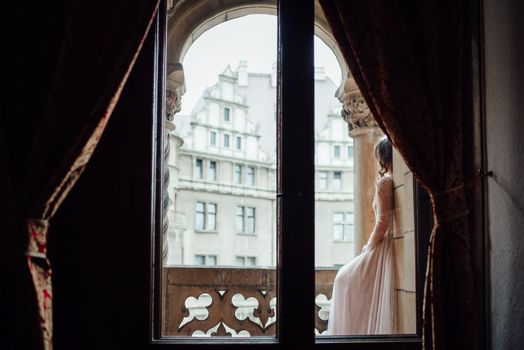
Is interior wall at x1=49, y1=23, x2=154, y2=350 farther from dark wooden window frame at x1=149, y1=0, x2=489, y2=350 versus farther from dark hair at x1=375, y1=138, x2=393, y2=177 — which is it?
dark hair at x1=375, y1=138, x2=393, y2=177

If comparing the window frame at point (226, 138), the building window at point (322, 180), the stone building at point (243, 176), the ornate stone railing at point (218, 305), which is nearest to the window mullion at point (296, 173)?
the stone building at point (243, 176)

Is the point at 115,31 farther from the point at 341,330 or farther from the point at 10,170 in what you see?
the point at 341,330

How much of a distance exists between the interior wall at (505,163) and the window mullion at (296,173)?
0.72 m

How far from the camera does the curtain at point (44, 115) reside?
79.1 inches

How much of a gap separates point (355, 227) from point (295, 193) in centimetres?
121

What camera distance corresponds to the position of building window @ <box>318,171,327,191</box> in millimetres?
2792

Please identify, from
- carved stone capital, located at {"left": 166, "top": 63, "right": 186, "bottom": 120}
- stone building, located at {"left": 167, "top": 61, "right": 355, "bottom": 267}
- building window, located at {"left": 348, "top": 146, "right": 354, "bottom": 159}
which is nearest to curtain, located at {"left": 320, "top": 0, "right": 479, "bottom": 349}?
stone building, located at {"left": 167, "top": 61, "right": 355, "bottom": 267}

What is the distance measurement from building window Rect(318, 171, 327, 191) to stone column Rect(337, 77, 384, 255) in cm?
37

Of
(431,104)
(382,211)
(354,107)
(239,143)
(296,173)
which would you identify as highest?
(239,143)

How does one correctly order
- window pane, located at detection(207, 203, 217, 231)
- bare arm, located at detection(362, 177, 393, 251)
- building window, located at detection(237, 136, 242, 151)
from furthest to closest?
window pane, located at detection(207, 203, 217, 231)
building window, located at detection(237, 136, 242, 151)
bare arm, located at detection(362, 177, 393, 251)

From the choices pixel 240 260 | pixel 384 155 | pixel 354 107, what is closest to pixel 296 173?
pixel 354 107

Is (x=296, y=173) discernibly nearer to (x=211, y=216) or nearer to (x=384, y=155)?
(x=384, y=155)

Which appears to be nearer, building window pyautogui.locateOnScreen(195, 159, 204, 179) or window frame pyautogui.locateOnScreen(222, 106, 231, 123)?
window frame pyautogui.locateOnScreen(222, 106, 231, 123)

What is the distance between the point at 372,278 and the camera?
3.16 meters
